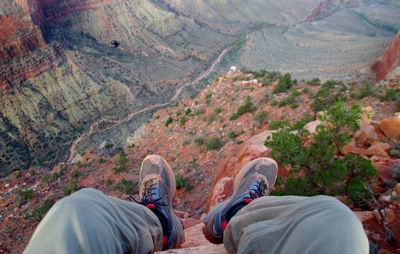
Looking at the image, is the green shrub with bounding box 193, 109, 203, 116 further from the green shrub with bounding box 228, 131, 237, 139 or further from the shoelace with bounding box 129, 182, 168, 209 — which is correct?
the shoelace with bounding box 129, 182, 168, 209

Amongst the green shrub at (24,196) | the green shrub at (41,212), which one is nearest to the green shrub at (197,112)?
the green shrub at (41,212)

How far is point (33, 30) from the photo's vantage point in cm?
→ 2381

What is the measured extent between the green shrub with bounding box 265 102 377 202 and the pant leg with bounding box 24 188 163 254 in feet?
7.26

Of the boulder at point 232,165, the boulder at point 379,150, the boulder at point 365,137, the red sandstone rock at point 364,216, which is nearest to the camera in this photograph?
the red sandstone rock at point 364,216

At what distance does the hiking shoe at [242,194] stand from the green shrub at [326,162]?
286mm

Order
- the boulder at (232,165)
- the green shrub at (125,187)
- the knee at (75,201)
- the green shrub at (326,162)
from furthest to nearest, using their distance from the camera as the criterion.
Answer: the green shrub at (125,187) < the boulder at (232,165) < the green shrub at (326,162) < the knee at (75,201)

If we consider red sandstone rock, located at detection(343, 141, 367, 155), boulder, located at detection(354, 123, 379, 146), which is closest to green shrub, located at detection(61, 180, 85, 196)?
red sandstone rock, located at detection(343, 141, 367, 155)

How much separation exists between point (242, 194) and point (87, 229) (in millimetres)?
1791

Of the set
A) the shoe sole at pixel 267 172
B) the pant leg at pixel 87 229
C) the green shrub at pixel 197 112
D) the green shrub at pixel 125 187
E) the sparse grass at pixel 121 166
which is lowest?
the sparse grass at pixel 121 166

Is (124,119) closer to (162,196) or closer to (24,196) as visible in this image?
(24,196)

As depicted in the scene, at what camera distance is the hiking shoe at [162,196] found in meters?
2.28

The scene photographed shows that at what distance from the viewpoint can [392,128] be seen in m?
3.91

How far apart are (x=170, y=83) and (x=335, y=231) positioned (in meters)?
31.3

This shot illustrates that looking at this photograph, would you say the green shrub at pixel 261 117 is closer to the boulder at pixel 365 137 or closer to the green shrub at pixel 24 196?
the boulder at pixel 365 137
